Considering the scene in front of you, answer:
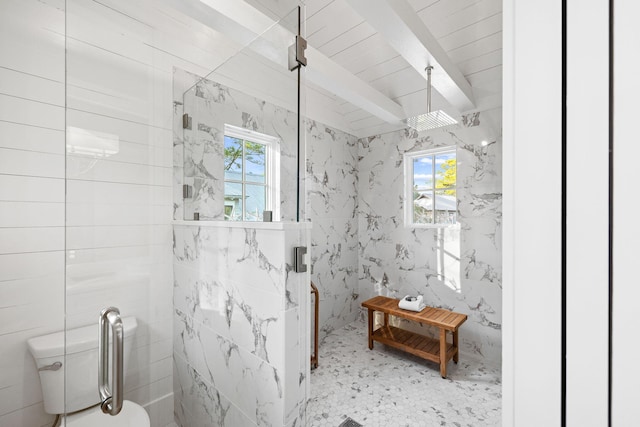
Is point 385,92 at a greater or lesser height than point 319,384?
greater

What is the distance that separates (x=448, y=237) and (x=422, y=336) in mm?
1038

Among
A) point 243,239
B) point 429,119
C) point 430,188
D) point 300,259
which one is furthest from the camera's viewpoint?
point 430,188

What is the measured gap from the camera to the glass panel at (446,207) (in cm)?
283

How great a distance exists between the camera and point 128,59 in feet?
3.64

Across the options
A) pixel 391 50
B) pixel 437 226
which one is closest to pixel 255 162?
pixel 391 50

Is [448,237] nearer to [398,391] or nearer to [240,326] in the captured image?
[398,391]

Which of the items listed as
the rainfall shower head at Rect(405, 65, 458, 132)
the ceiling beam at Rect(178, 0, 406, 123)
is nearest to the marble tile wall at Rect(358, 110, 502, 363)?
the rainfall shower head at Rect(405, 65, 458, 132)

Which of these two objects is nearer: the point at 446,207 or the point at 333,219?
the point at 446,207

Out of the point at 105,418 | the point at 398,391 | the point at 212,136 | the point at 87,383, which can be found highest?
the point at 212,136

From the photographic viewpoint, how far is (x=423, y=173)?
309 cm
